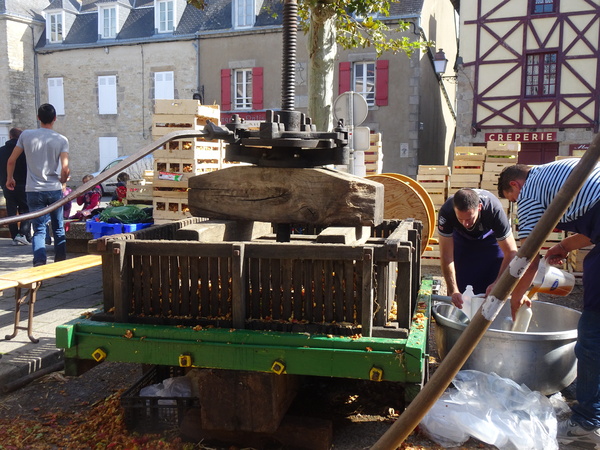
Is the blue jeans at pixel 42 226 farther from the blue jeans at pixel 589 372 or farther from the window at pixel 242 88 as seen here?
the window at pixel 242 88

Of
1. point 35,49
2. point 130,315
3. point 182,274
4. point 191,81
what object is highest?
point 35,49

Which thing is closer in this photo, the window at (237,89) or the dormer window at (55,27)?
the window at (237,89)

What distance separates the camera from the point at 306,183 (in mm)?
3279

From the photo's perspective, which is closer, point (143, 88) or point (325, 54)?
point (325, 54)

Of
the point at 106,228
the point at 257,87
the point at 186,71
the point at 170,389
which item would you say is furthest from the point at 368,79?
the point at 170,389

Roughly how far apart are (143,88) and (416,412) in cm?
2609

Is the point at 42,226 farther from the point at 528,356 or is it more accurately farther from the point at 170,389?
the point at 528,356

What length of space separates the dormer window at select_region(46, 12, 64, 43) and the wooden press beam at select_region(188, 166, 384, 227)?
27.9m

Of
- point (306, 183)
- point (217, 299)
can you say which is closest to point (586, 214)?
point (306, 183)

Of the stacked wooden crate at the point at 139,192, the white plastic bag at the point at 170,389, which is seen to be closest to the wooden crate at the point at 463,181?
the stacked wooden crate at the point at 139,192

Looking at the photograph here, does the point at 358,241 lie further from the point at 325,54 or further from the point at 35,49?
the point at 35,49

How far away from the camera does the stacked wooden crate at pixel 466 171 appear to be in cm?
1158

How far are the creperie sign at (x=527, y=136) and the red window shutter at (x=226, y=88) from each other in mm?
10240

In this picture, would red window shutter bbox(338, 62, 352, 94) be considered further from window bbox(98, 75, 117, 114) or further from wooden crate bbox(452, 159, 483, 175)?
wooden crate bbox(452, 159, 483, 175)
